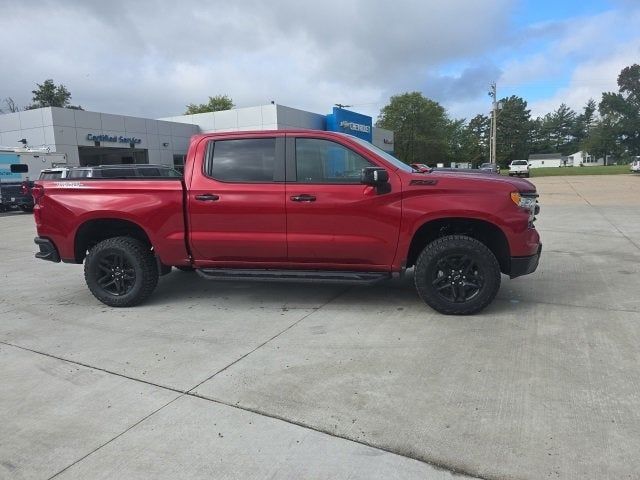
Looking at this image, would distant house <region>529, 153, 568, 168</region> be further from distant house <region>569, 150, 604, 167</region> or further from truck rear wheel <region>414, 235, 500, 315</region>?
truck rear wheel <region>414, 235, 500, 315</region>

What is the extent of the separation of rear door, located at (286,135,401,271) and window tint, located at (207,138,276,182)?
23 cm

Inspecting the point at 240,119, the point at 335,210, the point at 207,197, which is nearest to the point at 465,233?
the point at 335,210

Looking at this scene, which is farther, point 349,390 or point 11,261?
point 11,261

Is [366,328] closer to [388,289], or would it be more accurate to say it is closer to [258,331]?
[258,331]

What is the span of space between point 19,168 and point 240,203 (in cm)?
2109

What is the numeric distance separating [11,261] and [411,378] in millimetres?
8423

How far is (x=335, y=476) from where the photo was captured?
268 centimetres

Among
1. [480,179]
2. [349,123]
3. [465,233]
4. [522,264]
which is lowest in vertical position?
[522,264]

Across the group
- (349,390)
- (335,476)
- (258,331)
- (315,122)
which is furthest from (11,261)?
(315,122)

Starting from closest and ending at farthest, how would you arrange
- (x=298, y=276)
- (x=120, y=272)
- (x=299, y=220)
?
(x=299, y=220)
(x=298, y=276)
(x=120, y=272)

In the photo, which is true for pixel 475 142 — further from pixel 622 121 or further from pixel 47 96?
pixel 47 96

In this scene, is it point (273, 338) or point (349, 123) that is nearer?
point (273, 338)

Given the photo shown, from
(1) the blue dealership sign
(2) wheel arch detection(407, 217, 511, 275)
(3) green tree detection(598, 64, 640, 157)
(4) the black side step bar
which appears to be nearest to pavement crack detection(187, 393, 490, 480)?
(4) the black side step bar

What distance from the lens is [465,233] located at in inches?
212
